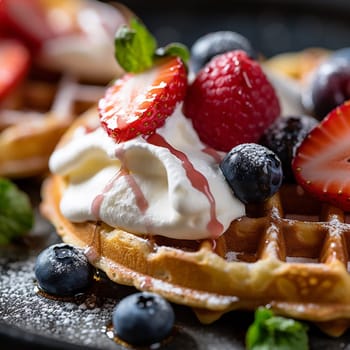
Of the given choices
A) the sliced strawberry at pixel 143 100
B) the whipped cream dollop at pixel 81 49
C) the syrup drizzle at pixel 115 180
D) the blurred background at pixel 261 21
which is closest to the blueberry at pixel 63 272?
the syrup drizzle at pixel 115 180

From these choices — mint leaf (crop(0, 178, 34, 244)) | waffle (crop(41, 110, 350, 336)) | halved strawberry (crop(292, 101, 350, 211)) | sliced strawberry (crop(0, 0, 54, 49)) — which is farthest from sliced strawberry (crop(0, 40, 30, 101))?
halved strawberry (crop(292, 101, 350, 211))

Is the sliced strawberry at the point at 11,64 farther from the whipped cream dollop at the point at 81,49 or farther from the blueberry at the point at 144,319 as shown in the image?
the blueberry at the point at 144,319

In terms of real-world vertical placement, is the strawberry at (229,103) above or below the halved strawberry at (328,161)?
above

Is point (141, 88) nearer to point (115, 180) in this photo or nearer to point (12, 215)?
point (115, 180)

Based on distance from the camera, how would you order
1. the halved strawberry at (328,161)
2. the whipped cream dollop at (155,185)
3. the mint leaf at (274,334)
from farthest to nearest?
the halved strawberry at (328,161) → the whipped cream dollop at (155,185) → the mint leaf at (274,334)

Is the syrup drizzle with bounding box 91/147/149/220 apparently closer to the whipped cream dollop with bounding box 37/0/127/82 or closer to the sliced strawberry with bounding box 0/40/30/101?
Result: the sliced strawberry with bounding box 0/40/30/101

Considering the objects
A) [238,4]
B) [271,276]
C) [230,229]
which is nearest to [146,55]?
[230,229]
